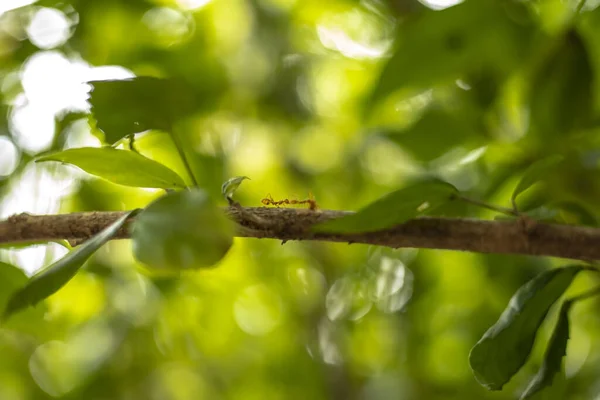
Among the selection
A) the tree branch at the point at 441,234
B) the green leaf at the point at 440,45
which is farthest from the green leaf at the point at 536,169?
the green leaf at the point at 440,45

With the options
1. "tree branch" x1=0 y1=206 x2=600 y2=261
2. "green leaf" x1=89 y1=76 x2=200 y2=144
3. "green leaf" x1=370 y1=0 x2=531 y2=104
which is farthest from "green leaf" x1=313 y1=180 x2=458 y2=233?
"green leaf" x1=370 y1=0 x2=531 y2=104

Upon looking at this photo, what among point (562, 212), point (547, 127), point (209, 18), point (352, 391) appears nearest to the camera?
point (562, 212)

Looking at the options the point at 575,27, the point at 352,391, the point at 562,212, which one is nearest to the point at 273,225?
the point at 562,212

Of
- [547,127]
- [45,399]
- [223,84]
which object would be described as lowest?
[45,399]

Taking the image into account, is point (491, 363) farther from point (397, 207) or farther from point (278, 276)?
point (278, 276)

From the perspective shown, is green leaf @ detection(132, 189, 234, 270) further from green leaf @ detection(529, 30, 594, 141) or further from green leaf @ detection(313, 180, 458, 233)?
green leaf @ detection(529, 30, 594, 141)
